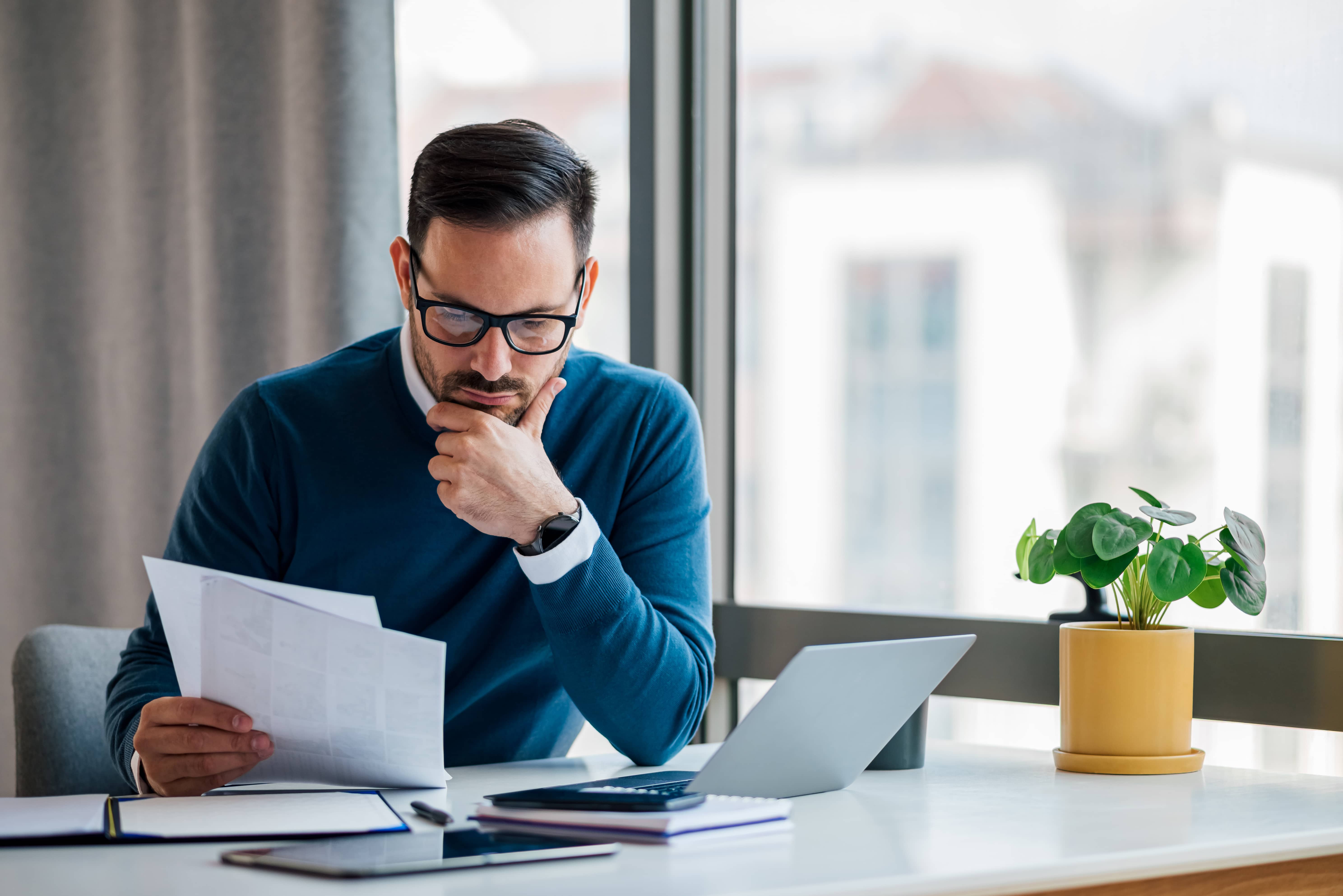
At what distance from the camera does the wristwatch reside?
132 cm

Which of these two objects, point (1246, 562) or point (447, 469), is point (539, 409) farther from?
point (1246, 562)

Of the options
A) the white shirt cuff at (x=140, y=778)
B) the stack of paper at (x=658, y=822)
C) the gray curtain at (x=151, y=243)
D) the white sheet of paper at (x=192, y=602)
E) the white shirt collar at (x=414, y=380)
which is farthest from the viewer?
the gray curtain at (x=151, y=243)

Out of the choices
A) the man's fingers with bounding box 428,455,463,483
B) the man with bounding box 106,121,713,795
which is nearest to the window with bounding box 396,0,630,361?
→ the man with bounding box 106,121,713,795

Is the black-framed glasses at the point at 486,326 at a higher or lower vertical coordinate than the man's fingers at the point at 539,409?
higher

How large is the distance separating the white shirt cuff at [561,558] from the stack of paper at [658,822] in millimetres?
306

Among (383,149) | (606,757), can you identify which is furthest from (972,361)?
(383,149)

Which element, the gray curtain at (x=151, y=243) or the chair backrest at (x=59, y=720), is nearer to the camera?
the chair backrest at (x=59, y=720)

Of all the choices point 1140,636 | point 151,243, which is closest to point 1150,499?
point 1140,636

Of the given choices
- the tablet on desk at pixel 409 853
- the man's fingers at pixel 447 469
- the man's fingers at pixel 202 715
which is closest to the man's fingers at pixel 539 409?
the man's fingers at pixel 447 469

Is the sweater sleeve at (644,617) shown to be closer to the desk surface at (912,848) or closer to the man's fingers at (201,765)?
the desk surface at (912,848)

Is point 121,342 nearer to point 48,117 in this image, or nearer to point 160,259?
point 160,259

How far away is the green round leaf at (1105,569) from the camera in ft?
4.41

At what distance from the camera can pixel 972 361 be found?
1.92 meters

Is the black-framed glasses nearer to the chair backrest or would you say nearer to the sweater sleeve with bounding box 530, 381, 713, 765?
the sweater sleeve with bounding box 530, 381, 713, 765
